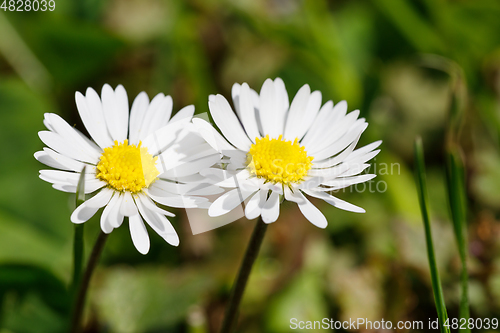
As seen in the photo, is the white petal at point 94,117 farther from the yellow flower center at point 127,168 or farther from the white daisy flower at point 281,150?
the white daisy flower at point 281,150

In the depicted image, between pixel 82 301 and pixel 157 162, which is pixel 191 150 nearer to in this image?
pixel 157 162

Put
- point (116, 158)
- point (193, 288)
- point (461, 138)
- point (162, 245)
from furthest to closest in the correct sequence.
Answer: point (461, 138) < point (162, 245) < point (193, 288) < point (116, 158)

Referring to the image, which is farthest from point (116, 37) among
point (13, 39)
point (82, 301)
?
point (82, 301)

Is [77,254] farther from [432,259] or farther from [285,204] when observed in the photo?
[432,259]

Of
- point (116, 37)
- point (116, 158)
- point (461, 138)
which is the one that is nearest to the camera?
point (116, 158)

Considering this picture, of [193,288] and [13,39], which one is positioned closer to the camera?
[193,288]

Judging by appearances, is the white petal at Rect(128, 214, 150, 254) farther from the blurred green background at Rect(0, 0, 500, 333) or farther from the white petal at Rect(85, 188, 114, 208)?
the blurred green background at Rect(0, 0, 500, 333)
